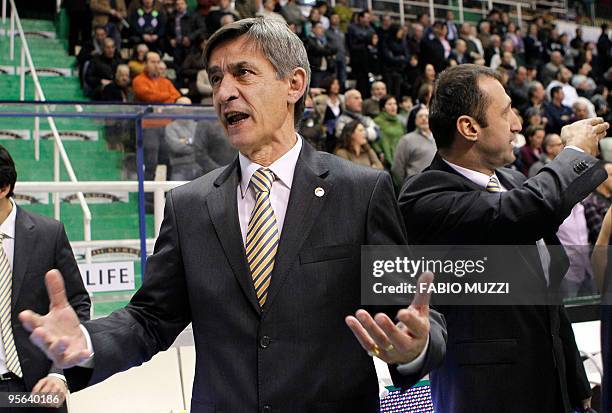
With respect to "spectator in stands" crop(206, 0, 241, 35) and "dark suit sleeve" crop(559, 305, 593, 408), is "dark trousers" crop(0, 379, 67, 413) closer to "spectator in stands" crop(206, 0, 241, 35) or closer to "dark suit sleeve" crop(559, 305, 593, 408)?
"dark suit sleeve" crop(559, 305, 593, 408)

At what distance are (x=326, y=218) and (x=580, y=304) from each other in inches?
55.9

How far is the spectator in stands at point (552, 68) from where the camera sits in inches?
549

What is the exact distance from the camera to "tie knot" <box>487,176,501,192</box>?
2.20 metres

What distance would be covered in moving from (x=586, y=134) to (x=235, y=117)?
0.96m

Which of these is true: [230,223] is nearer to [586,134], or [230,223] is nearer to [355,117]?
[586,134]

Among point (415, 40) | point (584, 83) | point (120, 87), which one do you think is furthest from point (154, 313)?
point (584, 83)

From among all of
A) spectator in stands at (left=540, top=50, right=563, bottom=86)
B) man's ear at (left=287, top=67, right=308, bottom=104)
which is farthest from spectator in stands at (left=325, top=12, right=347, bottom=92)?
man's ear at (left=287, top=67, right=308, bottom=104)

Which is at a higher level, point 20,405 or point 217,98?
point 217,98

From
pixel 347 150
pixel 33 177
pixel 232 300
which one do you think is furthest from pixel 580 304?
pixel 347 150

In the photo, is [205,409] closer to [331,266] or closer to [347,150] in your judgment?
[331,266]

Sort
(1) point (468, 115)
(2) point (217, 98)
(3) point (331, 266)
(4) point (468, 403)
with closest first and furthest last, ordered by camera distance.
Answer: (3) point (331, 266) → (2) point (217, 98) → (4) point (468, 403) → (1) point (468, 115)

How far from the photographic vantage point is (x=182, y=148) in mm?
4176

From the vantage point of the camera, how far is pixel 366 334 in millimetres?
1442

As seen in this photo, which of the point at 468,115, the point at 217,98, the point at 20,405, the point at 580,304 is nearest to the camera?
the point at 217,98
